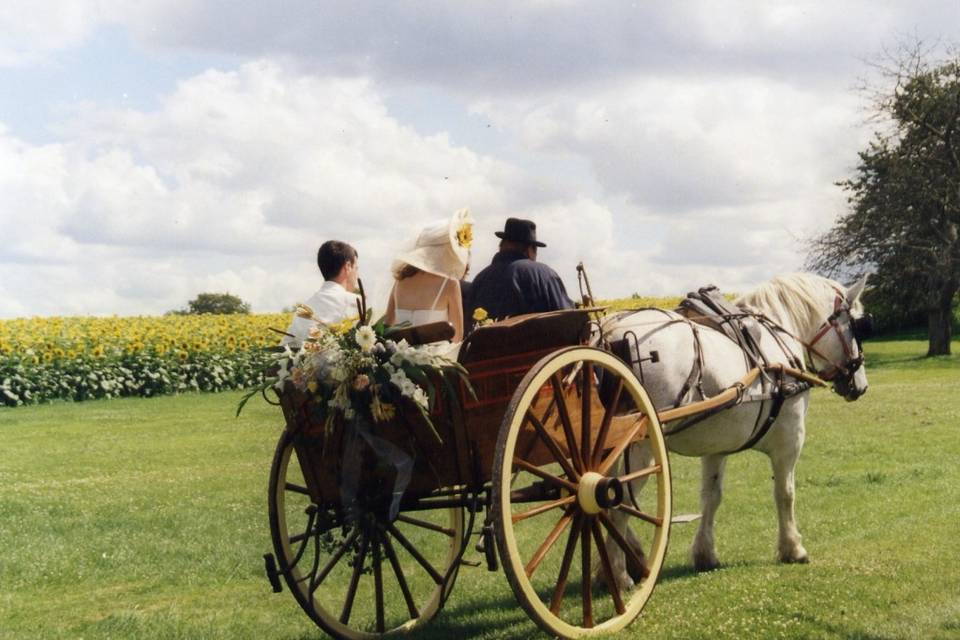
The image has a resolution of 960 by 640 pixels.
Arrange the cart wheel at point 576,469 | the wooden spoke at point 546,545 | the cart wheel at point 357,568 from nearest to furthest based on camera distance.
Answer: the cart wheel at point 576,469
the wooden spoke at point 546,545
the cart wheel at point 357,568

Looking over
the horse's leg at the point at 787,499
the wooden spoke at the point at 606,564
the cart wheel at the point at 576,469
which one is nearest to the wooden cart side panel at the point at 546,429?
the cart wheel at the point at 576,469

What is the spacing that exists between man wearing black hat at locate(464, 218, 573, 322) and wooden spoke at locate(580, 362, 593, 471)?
1043 millimetres

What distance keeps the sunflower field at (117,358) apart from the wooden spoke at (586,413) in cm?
1635

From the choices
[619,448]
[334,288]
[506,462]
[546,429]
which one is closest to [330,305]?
[334,288]

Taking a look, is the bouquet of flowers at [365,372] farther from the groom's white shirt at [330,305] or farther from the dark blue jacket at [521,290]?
the dark blue jacket at [521,290]

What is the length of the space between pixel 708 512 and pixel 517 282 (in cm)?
247

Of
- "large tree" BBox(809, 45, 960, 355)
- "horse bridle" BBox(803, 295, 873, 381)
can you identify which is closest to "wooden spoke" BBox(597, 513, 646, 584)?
"horse bridle" BBox(803, 295, 873, 381)

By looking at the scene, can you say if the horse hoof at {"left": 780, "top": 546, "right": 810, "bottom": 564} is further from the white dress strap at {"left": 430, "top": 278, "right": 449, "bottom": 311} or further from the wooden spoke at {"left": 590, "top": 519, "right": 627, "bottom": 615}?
the white dress strap at {"left": 430, "top": 278, "right": 449, "bottom": 311}

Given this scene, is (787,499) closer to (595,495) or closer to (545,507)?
(595,495)

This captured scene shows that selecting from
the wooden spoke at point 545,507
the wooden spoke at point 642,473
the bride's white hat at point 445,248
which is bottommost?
the wooden spoke at point 545,507

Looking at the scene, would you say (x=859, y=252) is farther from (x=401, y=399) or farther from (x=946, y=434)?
(x=401, y=399)

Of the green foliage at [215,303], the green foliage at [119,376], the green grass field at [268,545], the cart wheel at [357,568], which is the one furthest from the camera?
the green foliage at [215,303]

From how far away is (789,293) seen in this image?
333 inches

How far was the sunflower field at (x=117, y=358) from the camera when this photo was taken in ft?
71.2
